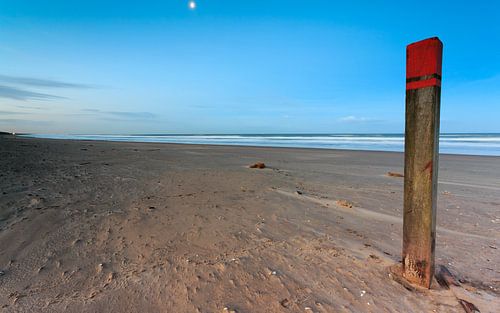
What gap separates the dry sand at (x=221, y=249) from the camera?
2.19 meters

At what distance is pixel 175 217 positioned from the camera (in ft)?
13.2

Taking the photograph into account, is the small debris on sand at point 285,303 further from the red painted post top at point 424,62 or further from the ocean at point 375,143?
the ocean at point 375,143

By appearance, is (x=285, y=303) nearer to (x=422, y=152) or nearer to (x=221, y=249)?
(x=221, y=249)

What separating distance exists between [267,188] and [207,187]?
1.40 meters

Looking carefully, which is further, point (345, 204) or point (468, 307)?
point (345, 204)

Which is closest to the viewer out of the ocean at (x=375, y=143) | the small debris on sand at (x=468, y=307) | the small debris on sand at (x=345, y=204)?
the small debris on sand at (x=468, y=307)

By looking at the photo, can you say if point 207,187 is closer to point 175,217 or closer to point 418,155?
point 175,217

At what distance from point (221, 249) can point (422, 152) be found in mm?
2260

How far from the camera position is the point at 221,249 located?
305 cm

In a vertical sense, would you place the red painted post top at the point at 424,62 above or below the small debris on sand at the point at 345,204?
above

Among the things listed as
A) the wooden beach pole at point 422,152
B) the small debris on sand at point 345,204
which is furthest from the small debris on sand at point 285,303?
the small debris on sand at point 345,204

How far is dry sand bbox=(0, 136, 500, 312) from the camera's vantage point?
86.0 inches

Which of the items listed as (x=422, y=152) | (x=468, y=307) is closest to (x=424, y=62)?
(x=422, y=152)

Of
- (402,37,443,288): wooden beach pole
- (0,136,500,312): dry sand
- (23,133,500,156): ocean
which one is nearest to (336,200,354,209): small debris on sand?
(0,136,500,312): dry sand
